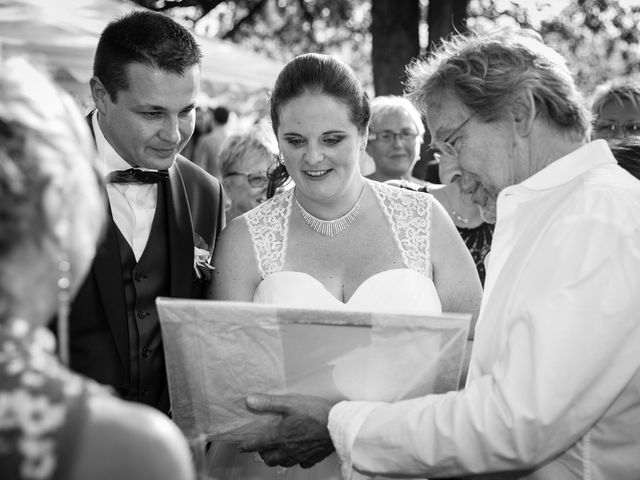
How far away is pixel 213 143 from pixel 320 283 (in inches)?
276

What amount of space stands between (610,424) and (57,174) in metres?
1.73

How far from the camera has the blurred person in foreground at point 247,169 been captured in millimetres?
5262

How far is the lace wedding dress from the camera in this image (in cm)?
301

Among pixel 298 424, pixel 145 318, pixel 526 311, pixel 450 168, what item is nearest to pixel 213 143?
pixel 145 318

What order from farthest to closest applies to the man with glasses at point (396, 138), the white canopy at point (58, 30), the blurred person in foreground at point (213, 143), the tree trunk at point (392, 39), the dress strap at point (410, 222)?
the blurred person in foreground at point (213, 143) → the tree trunk at point (392, 39) → the white canopy at point (58, 30) → the man with glasses at point (396, 138) → the dress strap at point (410, 222)

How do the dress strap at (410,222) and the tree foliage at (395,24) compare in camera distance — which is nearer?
the dress strap at (410,222)

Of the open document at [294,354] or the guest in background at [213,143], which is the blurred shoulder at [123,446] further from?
the guest in background at [213,143]

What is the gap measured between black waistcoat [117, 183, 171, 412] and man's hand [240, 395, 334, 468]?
28.9 inches

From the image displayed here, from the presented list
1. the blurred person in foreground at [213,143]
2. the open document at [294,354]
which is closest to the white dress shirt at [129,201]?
the open document at [294,354]

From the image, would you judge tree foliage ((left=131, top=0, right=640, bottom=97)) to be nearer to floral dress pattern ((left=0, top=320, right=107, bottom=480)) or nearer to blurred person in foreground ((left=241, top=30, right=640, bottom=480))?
blurred person in foreground ((left=241, top=30, right=640, bottom=480))

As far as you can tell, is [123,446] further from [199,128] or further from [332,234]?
[199,128]

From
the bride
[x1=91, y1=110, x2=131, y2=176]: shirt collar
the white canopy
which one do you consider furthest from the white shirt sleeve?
the white canopy

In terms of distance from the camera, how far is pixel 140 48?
3164mm

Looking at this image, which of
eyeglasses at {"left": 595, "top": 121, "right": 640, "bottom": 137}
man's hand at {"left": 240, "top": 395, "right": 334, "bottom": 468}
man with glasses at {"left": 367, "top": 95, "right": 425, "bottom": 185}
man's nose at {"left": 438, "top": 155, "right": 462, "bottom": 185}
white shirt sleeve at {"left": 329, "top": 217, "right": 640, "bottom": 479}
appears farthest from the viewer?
man with glasses at {"left": 367, "top": 95, "right": 425, "bottom": 185}
